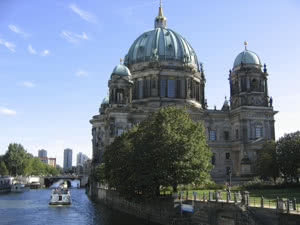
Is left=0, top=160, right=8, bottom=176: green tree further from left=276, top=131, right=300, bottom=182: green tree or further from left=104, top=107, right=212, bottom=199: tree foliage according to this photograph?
left=276, top=131, right=300, bottom=182: green tree

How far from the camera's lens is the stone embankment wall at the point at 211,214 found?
3209cm

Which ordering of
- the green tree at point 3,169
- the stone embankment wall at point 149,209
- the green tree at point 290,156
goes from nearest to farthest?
the stone embankment wall at point 149,209, the green tree at point 290,156, the green tree at point 3,169

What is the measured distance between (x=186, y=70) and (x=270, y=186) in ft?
153

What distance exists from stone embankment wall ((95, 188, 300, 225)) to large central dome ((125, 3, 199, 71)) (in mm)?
52342

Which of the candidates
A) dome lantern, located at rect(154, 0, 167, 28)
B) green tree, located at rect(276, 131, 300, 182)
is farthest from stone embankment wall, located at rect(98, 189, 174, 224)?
dome lantern, located at rect(154, 0, 167, 28)

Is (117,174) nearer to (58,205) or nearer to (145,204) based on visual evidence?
(145,204)

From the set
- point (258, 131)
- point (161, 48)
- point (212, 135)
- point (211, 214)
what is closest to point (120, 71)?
point (161, 48)

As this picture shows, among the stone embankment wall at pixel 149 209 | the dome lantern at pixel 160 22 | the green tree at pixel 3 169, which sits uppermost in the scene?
the dome lantern at pixel 160 22

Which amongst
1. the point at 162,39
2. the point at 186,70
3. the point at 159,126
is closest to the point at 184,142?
the point at 159,126

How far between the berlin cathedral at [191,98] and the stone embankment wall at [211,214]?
113 feet

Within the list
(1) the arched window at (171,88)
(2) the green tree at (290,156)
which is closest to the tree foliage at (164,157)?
(2) the green tree at (290,156)

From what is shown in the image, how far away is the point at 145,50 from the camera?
103 metres

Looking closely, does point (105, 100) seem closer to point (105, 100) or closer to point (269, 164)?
point (105, 100)

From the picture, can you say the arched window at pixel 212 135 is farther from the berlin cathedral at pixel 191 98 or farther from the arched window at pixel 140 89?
the arched window at pixel 140 89
